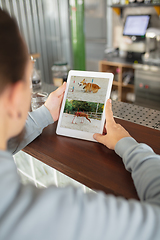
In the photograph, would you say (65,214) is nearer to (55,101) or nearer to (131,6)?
(55,101)

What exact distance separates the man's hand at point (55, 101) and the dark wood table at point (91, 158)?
73mm

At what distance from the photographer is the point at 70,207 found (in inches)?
15.3

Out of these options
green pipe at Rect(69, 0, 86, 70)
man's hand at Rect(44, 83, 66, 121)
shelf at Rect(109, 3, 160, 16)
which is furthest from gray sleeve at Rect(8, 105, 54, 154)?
shelf at Rect(109, 3, 160, 16)

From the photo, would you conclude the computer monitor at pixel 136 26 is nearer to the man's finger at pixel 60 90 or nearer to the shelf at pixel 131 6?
the shelf at pixel 131 6

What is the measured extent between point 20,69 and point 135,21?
10.5 ft

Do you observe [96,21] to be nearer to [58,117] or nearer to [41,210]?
[58,117]

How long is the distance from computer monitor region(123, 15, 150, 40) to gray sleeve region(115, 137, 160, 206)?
2.80m

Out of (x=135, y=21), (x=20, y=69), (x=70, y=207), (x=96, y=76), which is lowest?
(x=70, y=207)

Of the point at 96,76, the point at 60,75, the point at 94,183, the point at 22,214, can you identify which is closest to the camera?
the point at 22,214

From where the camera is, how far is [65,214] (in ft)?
1.25

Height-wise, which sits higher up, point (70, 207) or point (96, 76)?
point (96, 76)

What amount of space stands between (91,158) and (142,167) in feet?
0.64

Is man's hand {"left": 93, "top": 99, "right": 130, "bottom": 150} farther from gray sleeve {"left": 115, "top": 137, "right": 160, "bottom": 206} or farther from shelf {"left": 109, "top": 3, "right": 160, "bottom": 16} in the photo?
shelf {"left": 109, "top": 3, "right": 160, "bottom": 16}

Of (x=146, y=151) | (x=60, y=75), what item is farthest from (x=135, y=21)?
(x=146, y=151)
